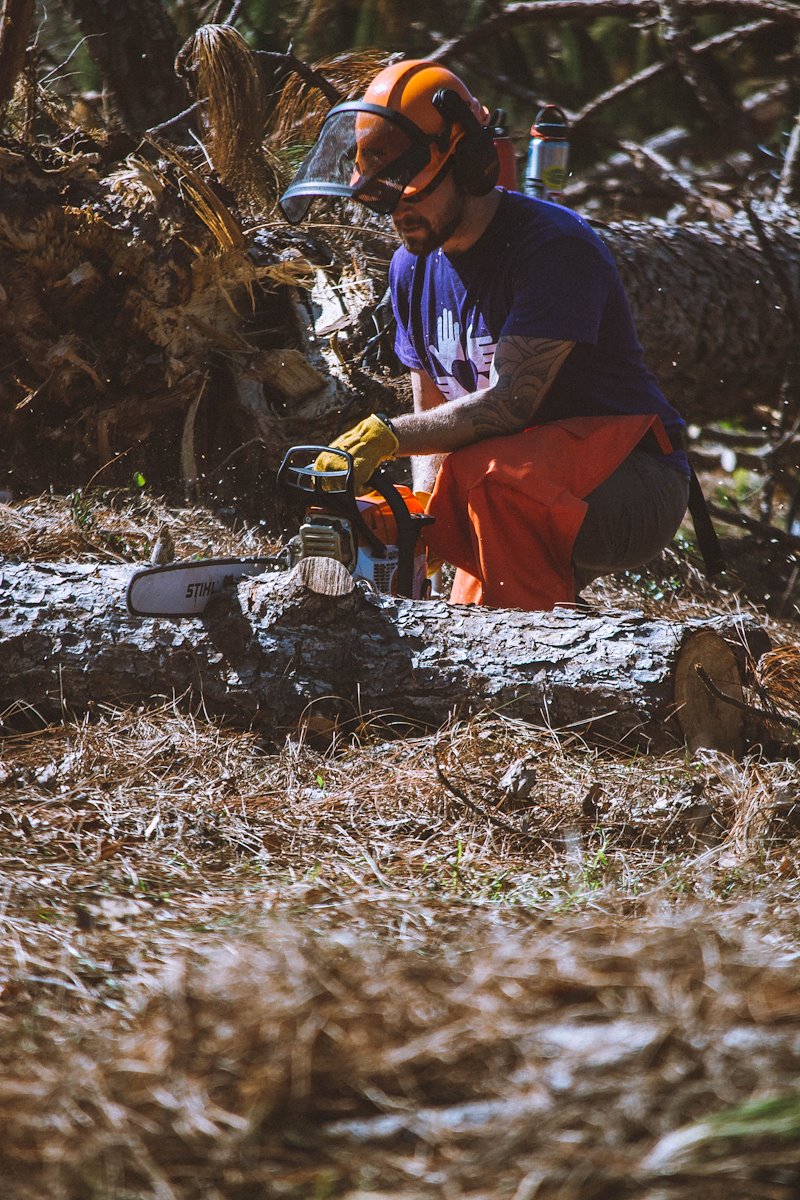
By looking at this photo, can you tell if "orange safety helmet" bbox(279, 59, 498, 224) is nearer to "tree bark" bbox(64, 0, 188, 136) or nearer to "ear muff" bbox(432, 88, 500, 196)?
"ear muff" bbox(432, 88, 500, 196)

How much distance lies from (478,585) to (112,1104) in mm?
2185

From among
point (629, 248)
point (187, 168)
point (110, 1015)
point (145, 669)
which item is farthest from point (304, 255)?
point (110, 1015)

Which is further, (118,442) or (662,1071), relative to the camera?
(118,442)

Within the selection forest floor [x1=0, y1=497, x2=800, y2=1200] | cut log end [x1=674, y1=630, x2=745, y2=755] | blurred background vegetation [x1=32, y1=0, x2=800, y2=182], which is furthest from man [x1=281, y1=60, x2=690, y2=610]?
blurred background vegetation [x1=32, y1=0, x2=800, y2=182]

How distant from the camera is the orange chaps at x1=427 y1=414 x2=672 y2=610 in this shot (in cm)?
302

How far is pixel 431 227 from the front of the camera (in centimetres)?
314

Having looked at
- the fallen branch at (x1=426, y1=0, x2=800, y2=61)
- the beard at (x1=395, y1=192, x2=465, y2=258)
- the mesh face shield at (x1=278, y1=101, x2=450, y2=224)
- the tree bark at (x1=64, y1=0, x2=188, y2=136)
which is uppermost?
the fallen branch at (x1=426, y1=0, x2=800, y2=61)

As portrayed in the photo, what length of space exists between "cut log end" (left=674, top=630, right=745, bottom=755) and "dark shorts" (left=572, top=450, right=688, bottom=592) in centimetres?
74

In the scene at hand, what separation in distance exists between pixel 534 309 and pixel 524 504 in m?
0.55

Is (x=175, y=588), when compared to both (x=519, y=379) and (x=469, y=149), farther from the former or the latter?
(x=469, y=149)

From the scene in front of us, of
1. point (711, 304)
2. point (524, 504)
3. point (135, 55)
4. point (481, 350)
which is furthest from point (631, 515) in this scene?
point (135, 55)

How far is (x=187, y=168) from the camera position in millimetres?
4020

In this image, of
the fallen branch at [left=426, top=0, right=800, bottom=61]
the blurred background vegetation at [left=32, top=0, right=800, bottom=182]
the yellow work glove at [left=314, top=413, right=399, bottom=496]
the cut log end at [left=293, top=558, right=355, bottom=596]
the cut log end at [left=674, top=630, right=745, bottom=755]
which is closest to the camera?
the cut log end at [left=674, top=630, right=745, bottom=755]

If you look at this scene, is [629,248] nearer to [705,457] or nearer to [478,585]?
[705,457]
